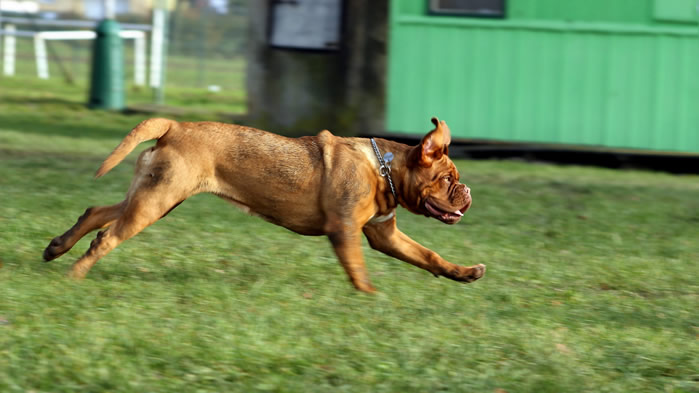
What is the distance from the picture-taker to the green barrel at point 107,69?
16641mm

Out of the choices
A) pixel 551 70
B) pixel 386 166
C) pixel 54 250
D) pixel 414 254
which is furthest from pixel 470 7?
pixel 54 250

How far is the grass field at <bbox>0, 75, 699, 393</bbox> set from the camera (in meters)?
4.58

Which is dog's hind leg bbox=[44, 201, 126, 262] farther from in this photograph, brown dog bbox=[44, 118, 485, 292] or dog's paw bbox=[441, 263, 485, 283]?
dog's paw bbox=[441, 263, 485, 283]

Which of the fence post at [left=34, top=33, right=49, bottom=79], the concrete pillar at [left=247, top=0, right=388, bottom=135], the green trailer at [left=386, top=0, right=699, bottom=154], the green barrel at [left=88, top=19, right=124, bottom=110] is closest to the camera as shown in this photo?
the green trailer at [left=386, top=0, right=699, bottom=154]

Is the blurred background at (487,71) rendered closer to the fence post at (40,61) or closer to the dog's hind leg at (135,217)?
the dog's hind leg at (135,217)

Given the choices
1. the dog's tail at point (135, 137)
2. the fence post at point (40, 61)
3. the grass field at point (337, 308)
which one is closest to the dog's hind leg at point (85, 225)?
the grass field at point (337, 308)

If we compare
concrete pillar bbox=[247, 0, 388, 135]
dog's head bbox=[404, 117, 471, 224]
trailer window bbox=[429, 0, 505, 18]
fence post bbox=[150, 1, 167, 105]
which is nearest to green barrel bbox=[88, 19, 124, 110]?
fence post bbox=[150, 1, 167, 105]

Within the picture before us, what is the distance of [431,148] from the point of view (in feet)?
19.0

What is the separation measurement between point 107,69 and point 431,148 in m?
11.9

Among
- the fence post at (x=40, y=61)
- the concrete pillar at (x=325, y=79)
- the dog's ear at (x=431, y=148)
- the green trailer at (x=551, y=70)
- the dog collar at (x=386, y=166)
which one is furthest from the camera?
the fence post at (x=40, y=61)

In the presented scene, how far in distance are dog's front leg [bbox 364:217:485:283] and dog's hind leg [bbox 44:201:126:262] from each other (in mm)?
1591

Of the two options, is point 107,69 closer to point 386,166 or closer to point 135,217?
point 135,217

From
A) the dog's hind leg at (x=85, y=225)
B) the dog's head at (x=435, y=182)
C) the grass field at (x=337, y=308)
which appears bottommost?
the grass field at (x=337, y=308)

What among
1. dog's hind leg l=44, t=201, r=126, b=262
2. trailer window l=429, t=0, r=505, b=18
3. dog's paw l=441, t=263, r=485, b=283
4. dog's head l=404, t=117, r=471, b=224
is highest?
trailer window l=429, t=0, r=505, b=18
